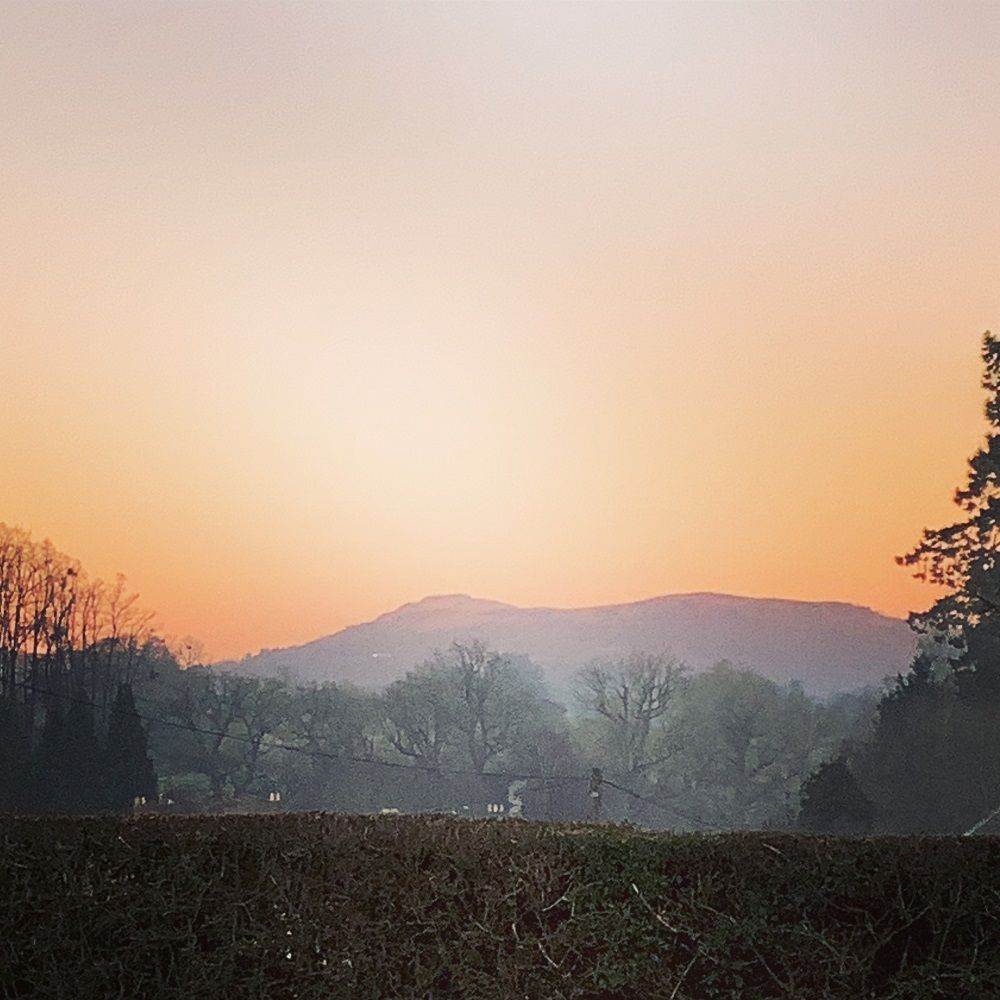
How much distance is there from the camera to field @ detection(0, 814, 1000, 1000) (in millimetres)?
Answer: 6703

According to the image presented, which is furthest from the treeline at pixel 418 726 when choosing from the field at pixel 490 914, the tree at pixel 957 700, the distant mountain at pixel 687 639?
the field at pixel 490 914

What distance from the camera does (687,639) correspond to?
83750 mm

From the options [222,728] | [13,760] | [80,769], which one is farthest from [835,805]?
[222,728]

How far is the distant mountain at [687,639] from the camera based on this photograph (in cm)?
7969

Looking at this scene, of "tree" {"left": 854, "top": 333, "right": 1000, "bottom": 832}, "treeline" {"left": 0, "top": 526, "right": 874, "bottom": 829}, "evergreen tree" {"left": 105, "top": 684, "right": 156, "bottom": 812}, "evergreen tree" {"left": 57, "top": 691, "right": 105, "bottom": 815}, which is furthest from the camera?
"treeline" {"left": 0, "top": 526, "right": 874, "bottom": 829}

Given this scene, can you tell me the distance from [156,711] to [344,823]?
55595 millimetres

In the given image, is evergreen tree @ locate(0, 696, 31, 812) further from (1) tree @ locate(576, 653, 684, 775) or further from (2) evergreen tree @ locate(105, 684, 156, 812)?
(1) tree @ locate(576, 653, 684, 775)

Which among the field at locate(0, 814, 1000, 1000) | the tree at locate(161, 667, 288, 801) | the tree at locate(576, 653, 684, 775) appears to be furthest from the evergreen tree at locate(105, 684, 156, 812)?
the field at locate(0, 814, 1000, 1000)

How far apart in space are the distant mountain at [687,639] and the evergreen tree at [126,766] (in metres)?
28.1

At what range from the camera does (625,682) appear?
77375mm

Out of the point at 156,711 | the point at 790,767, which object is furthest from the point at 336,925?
the point at 790,767

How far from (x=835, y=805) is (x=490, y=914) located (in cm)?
3559

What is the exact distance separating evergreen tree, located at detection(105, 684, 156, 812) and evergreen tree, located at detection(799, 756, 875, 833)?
68.4ft

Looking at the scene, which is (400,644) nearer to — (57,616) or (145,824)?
(57,616)
